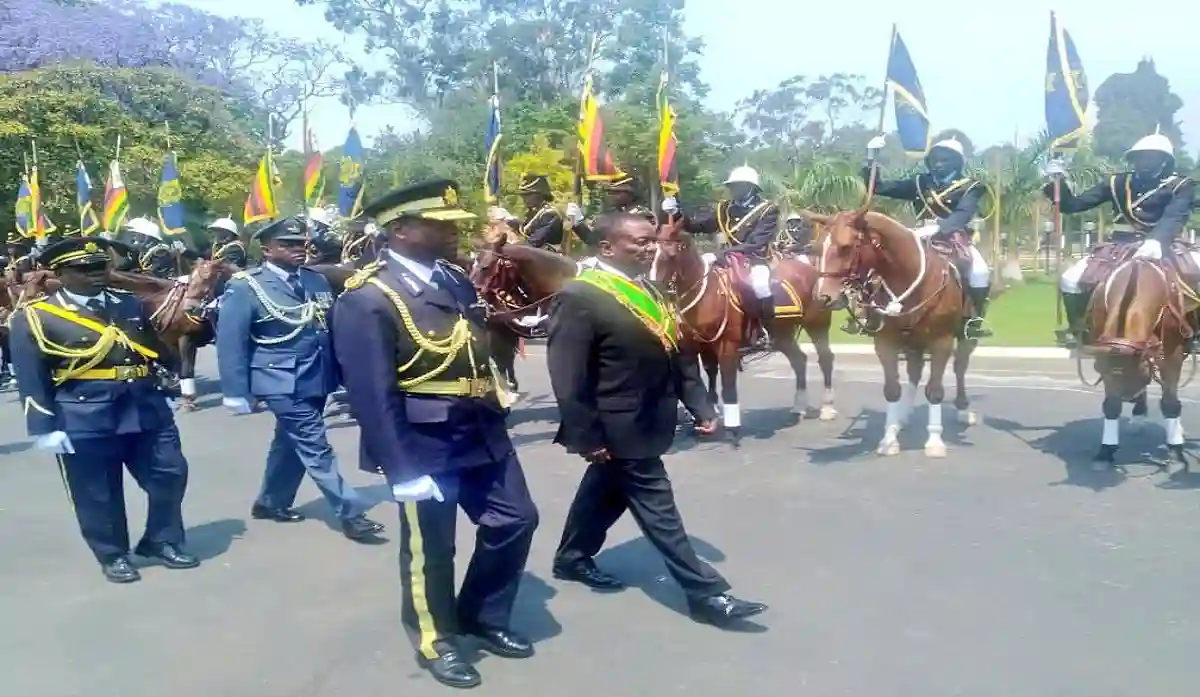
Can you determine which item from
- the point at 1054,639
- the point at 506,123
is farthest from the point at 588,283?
the point at 506,123

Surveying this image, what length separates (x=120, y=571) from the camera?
6.26 m

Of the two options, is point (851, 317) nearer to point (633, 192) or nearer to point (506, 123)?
point (633, 192)

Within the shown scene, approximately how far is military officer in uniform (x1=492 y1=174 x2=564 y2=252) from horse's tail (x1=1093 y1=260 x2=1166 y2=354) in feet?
17.2

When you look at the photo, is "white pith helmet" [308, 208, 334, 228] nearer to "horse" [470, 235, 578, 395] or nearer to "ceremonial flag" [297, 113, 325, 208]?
"horse" [470, 235, 578, 395]

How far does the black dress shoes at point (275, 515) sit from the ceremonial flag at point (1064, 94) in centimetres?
745

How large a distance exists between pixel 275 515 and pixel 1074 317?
663 cm

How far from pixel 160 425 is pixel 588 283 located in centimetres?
298

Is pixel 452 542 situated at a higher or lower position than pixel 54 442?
lower

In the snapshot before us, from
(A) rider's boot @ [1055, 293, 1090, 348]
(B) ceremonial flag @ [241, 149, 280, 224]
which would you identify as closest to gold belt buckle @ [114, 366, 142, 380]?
(A) rider's boot @ [1055, 293, 1090, 348]

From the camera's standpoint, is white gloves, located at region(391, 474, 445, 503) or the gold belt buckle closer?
white gloves, located at region(391, 474, 445, 503)

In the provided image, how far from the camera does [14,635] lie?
5488 mm

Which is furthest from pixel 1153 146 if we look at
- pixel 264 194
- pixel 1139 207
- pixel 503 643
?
pixel 264 194

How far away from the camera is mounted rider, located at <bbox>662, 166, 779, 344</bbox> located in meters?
10.1

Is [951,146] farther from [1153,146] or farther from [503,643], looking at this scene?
[503,643]
